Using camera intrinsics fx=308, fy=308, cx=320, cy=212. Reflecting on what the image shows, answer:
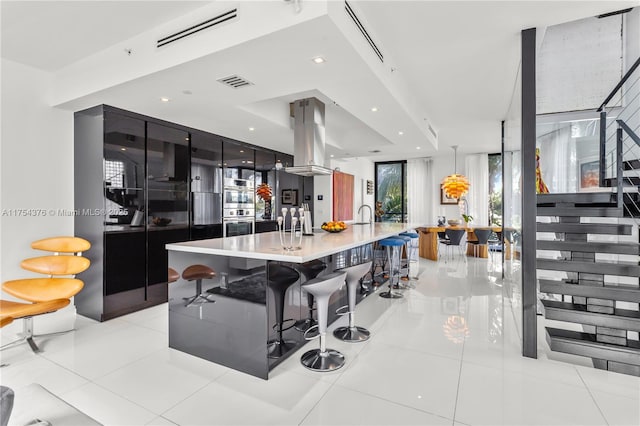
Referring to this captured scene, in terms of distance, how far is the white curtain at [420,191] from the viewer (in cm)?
987

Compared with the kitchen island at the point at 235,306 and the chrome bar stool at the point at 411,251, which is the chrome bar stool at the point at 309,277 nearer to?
the kitchen island at the point at 235,306

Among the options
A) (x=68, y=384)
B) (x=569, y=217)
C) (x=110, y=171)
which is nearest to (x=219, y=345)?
(x=68, y=384)

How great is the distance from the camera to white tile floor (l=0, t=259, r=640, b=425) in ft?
6.23

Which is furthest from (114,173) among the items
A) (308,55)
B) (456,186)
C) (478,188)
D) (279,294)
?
(478,188)

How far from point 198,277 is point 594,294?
3.44 metres

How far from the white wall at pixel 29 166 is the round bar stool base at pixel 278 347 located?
3014mm

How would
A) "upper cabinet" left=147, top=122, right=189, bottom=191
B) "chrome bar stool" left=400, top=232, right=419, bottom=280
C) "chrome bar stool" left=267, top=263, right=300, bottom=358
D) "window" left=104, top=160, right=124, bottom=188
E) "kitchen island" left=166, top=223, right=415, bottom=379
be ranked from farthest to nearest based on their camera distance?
"chrome bar stool" left=400, top=232, right=419, bottom=280 → "upper cabinet" left=147, top=122, right=189, bottom=191 → "window" left=104, top=160, right=124, bottom=188 → "chrome bar stool" left=267, top=263, right=300, bottom=358 → "kitchen island" left=166, top=223, right=415, bottom=379

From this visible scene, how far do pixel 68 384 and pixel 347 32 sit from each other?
3.24 metres

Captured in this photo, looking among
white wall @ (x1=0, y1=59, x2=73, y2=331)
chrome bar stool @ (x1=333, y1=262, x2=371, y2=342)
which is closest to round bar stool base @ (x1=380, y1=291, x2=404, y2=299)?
chrome bar stool @ (x1=333, y1=262, x2=371, y2=342)

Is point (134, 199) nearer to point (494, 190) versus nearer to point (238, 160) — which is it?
point (238, 160)

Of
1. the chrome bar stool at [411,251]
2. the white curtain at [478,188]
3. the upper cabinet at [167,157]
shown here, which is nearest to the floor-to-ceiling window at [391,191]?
the white curtain at [478,188]

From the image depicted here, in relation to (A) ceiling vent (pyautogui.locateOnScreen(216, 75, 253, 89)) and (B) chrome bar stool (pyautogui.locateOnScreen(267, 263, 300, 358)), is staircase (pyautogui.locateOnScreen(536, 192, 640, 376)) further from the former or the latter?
(A) ceiling vent (pyautogui.locateOnScreen(216, 75, 253, 89))

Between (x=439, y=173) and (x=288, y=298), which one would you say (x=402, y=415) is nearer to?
(x=288, y=298)

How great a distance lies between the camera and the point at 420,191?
9.94 meters
